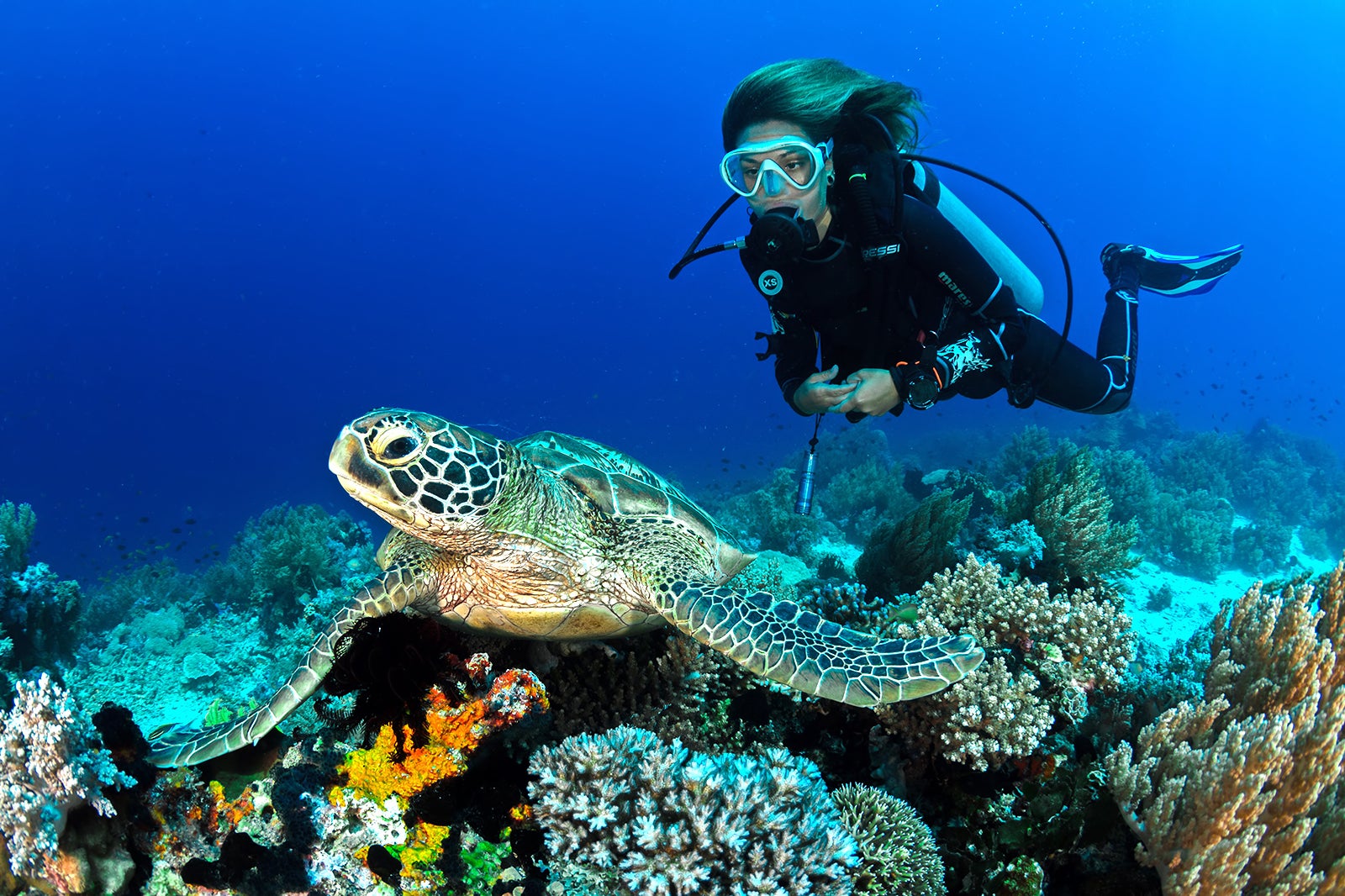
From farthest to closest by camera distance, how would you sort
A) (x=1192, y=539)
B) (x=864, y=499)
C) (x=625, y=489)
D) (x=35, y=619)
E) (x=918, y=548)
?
(x=864, y=499), (x=1192, y=539), (x=35, y=619), (x=918, y=548), (x=625, y=489)

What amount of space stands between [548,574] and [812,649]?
49.8 inches

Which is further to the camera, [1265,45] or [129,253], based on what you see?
[1265,45]

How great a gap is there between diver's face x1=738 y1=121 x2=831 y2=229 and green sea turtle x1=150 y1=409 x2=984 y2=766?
7.63 feet

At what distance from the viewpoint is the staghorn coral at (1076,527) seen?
4.40m

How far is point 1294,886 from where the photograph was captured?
1584mm

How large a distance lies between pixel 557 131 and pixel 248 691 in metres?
106

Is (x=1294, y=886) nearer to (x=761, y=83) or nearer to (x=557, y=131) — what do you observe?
(x=761, y=83)

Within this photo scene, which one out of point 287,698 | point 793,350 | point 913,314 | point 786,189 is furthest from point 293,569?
point 913,314

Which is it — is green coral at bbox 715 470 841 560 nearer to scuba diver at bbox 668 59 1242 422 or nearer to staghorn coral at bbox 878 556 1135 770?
scuba diver at bbox 668 59 1242 422

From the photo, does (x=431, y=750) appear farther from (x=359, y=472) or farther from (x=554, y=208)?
(x=554, y=208)

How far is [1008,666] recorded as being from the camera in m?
2.94

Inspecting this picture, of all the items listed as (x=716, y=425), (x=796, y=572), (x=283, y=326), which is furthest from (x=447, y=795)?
(x=283, y=326)

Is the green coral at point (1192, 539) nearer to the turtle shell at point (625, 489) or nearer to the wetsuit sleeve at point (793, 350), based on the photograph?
the wetsuit sleeve at point (793, 350)

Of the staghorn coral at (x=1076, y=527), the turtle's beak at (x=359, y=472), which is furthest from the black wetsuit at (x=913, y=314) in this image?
the turtle's beak at (x=359, y=472)
